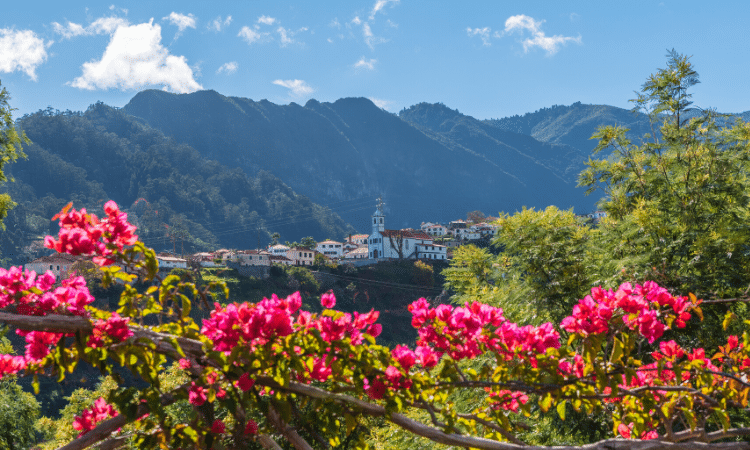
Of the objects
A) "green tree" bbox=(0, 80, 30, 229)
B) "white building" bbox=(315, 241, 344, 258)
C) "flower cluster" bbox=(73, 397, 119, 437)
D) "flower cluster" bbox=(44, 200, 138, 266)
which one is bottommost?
"white building" bbox=(315, 241, 344, 258)

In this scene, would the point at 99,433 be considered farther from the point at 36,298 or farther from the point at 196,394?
the point at 36,298

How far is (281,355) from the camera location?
75.9 inches

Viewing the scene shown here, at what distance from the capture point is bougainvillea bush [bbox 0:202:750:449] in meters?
1.86

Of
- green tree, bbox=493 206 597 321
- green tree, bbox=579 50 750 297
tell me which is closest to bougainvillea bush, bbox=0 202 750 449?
green tree, bbox=579 50 750 297

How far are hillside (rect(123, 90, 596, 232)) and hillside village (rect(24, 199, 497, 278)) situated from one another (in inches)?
2465

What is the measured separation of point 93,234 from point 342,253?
6591 centimetres

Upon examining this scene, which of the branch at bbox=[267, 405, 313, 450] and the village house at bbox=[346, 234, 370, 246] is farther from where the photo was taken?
the village house at bbox=[346, 234, 370, 246]

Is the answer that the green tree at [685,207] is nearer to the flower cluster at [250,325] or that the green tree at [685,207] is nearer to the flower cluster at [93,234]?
the flower cluster at [250,325]

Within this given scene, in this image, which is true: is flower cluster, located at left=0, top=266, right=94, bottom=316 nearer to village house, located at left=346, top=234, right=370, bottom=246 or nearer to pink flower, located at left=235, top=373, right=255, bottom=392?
pink flower, located at left=235, top=373, right=255, bottom=392

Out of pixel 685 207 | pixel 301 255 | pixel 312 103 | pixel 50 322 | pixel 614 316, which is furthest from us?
pixel 312 103

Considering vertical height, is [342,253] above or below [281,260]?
below

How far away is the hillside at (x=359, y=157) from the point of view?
152 m

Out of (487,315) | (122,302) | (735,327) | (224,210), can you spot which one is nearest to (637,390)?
(487,315)

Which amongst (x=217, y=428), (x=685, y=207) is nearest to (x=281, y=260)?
(x=685, y=207)
